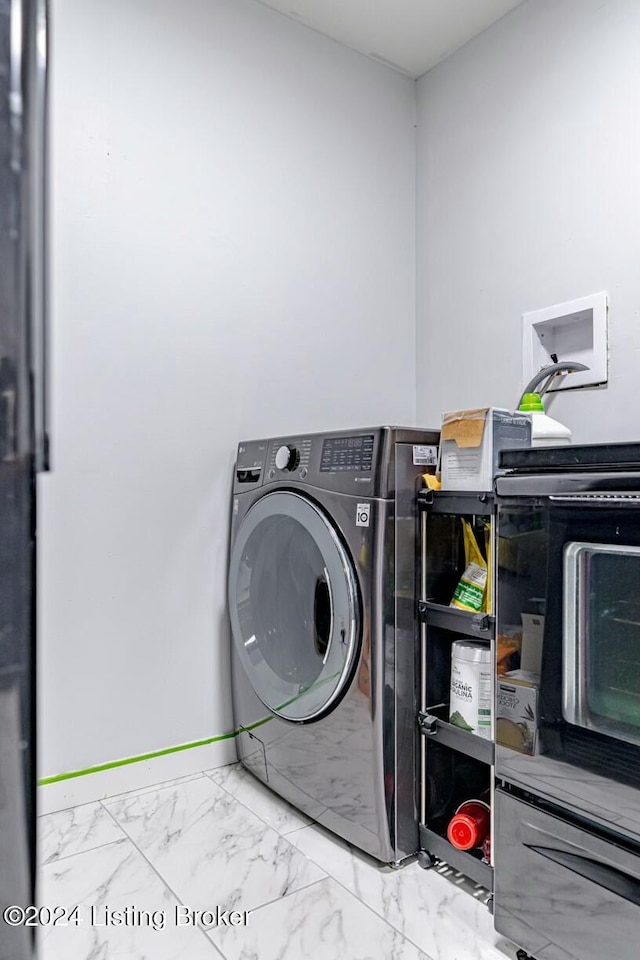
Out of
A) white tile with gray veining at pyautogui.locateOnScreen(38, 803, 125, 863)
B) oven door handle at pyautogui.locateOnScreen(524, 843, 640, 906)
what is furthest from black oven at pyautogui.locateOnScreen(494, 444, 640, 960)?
white tile with gray veining at pyautogui.locateOnScreen(38, 803, 125, 863)

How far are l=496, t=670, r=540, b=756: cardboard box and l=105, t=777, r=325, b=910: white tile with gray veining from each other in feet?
1.89

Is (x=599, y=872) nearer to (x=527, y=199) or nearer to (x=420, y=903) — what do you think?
(x=420, y=903)

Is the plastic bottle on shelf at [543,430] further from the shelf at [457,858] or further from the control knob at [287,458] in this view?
the shelf at [457,858]

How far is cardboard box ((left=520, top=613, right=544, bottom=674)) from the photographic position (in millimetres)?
1116

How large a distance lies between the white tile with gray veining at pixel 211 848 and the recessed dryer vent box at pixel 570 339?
1.42 m

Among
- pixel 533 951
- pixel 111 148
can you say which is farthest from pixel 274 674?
pixel 111 148

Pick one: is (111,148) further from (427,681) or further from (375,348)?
(427,681)

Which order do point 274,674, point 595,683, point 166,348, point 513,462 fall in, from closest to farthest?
point 595,683 → point 513,462 → point 274,674 → point 166,348

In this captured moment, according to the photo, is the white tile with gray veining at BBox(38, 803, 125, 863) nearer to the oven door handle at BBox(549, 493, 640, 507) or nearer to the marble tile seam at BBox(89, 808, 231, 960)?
the marble tile seam at BBox(89, 808, 231, 960)

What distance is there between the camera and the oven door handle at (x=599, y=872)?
98cm

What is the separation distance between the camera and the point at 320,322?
7.06 ft

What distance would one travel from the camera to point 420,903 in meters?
1.30

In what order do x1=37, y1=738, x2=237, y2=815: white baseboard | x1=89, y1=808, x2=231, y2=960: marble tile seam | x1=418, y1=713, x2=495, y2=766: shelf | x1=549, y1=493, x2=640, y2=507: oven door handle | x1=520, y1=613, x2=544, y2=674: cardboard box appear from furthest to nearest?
1. x1=37, y1=738, x2=237, y2=815: white baseboard
2. x1=418, y1=713, x2=495, y2=766: shelf
3. x1=89, y1=808, x2=231, y2=960: marble tile seam
4. x1=520, y1=613, x2=544, y2=674: cardboard box
5. x1=549, y1=493, x2=640, y2=507: oven door handle

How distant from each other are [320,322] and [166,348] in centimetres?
57
